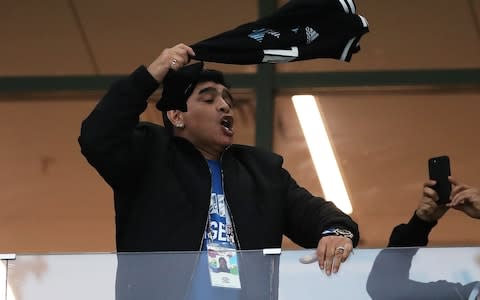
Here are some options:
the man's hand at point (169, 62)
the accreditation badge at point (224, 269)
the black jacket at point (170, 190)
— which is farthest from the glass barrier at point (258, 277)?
the man's hand at point (169, 62)

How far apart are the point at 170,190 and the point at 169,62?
436 mm

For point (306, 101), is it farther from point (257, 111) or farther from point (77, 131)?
point (77, 131)

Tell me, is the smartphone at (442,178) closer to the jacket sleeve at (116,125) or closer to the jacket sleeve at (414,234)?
the jacket sleeve at (414,234)

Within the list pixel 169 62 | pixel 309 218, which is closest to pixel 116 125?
pixel 169 62

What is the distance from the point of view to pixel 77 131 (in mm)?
6672

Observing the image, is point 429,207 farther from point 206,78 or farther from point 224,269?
point 206,78

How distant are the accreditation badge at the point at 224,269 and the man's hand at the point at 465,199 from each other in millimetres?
801

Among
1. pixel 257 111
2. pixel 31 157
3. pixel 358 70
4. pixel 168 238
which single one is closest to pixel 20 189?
pixel 31 157

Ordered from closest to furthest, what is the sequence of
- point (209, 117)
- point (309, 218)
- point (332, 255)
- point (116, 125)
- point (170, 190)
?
1. point (332, 255)
2. point (116, 125)
3. point (170, 190)
4. point (309, 218)
5. point (209, 117)

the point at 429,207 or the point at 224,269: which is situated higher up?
the point at 429,207

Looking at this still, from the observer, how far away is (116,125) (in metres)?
3.68

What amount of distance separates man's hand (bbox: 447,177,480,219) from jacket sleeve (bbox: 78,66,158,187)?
1.08 metres

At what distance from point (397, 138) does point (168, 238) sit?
115 inches

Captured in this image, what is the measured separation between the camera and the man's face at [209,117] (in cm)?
413
